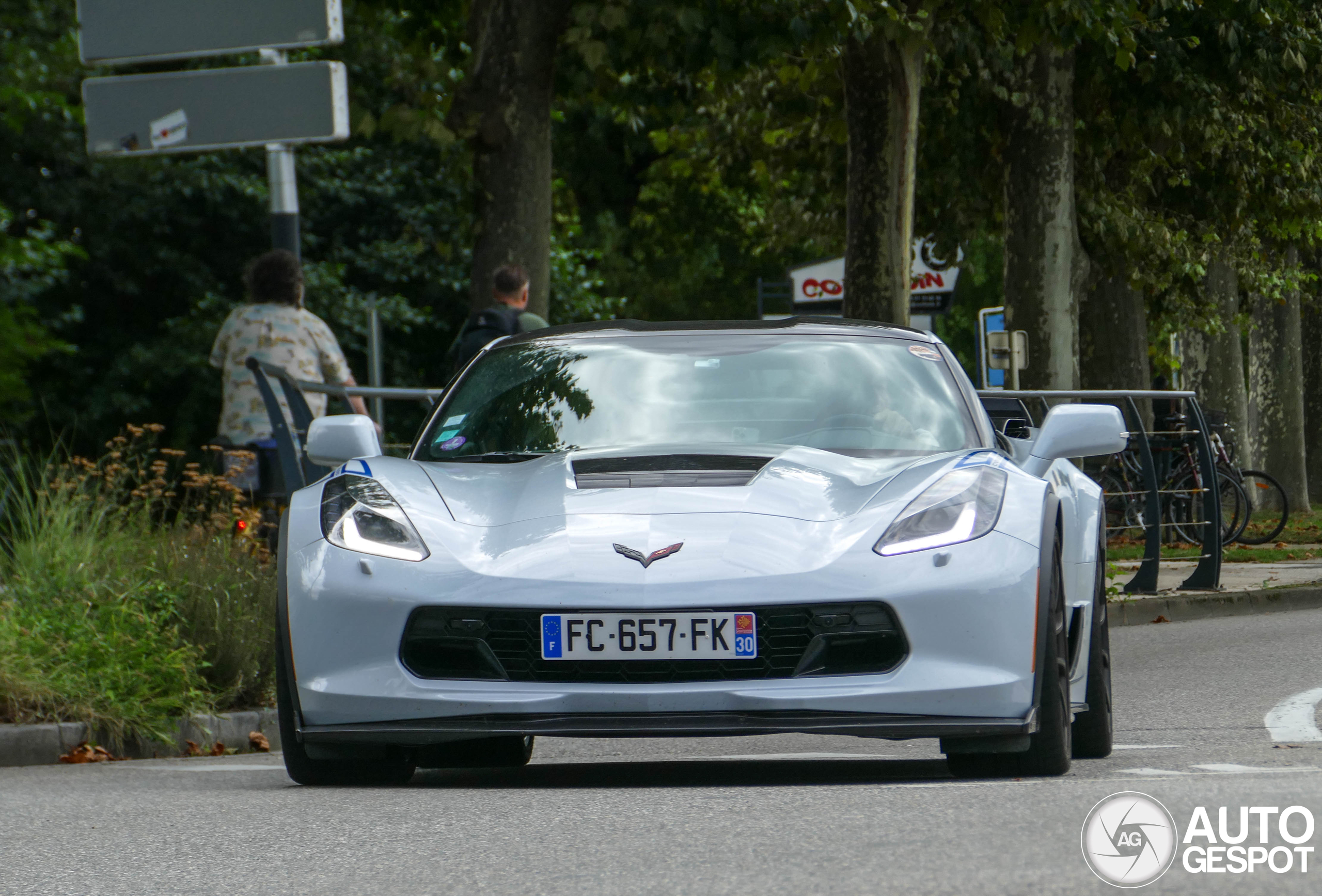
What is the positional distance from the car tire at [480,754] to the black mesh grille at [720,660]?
1042 millimetres

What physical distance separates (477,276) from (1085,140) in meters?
10.6

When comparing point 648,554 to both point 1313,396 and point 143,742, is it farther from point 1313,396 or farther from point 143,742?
point 1313,396

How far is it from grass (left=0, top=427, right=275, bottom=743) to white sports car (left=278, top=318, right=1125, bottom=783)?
2649 mm

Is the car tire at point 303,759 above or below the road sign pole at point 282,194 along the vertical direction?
below

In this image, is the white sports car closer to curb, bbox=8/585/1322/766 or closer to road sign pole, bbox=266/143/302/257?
curb, bbox=8/585/1322/766

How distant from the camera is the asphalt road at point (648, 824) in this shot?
4121 mm

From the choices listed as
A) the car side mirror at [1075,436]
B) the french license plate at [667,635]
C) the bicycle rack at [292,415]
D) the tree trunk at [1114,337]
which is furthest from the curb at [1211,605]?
the tree trunk at [1114,337]

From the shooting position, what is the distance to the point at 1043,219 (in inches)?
782

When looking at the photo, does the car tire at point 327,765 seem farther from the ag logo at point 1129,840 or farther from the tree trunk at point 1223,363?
the tree trunk at point 1223,363

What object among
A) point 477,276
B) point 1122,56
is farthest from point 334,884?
point 1122,56

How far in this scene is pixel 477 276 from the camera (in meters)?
12.9

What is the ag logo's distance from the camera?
3875 mm

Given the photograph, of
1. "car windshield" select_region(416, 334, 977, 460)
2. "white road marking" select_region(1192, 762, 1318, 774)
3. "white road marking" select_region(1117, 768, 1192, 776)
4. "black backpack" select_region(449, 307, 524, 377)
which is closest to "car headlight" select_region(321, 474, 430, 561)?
"car windshield" select_region(416, 334, 977, 460)

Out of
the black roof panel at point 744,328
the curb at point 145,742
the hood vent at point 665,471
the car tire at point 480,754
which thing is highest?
the black roof panel at point 744,328
